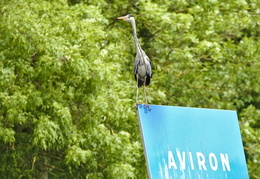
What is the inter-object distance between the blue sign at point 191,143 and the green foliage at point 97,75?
13.9 ft

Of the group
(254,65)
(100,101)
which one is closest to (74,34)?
(100,101)

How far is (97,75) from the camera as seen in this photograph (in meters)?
10.3

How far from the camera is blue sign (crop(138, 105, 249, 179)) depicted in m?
5.02

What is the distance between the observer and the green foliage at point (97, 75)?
9.77 meters

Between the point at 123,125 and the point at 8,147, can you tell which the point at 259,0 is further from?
the point at 8,147

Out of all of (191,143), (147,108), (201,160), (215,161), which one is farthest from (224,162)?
(147,108)

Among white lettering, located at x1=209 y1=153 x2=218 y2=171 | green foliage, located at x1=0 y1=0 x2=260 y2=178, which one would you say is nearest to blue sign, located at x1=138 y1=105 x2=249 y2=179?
white lettering, located at x1=209 y1=153 x2=218 y2=171

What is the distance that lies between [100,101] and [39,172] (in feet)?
9.39

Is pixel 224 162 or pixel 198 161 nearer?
pixel 198 161

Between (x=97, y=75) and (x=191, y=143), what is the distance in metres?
4.97

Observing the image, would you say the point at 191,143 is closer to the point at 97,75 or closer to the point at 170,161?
the point at 170,161

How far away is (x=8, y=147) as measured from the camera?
1149cm

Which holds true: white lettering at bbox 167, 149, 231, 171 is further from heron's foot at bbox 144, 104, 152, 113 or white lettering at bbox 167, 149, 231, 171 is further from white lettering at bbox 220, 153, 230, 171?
heron's foot at bbox 144, 104, 152, 113

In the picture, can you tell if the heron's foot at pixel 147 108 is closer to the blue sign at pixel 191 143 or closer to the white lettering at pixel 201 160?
the blue sign at pixel 191 143
